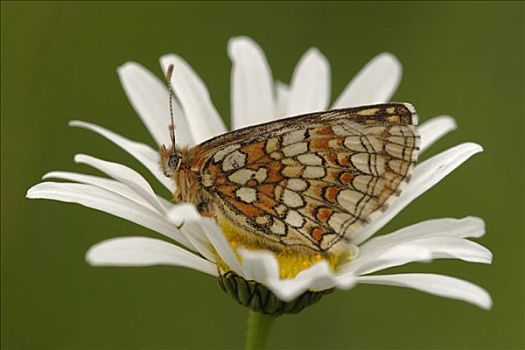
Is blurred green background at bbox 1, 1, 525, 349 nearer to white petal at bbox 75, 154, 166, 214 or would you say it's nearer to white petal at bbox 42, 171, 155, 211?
white petal at bbox 42, 171, 155, 211

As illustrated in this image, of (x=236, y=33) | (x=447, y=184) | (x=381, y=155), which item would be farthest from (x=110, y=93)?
(x=381, y=155)

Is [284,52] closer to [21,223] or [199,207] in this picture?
[21,223]

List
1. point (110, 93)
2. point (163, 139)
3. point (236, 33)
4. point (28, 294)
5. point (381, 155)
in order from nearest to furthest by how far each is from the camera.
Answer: point (381, 155) → point (163, 139) → point (28, 294) → point (110, 93) → point (236, 33)

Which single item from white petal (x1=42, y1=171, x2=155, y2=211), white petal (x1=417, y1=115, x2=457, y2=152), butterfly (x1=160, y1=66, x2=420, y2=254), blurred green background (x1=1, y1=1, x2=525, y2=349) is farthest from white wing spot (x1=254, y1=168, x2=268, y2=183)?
blurred green background (x1=1, y1=1, x2=525, y2=349)

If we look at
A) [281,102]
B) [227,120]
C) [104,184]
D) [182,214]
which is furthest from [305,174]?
[227,120]

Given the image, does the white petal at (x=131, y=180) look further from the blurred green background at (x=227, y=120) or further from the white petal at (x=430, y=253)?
the blurred green background at (x=227, y=120)

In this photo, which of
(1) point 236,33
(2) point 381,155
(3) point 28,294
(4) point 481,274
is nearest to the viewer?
(2) point 381,155
